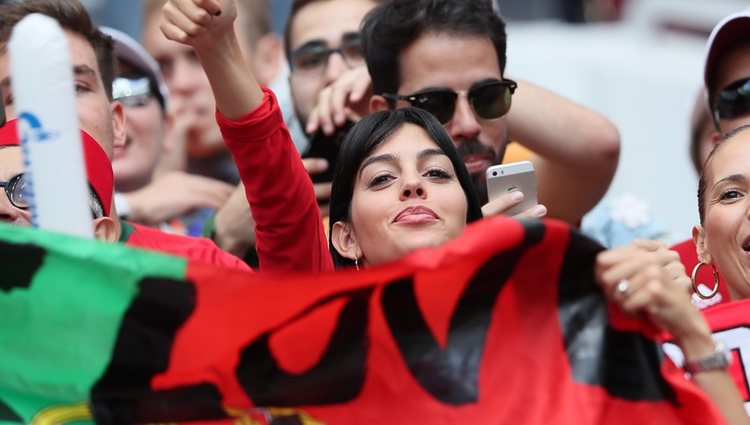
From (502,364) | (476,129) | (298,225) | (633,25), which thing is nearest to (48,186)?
(502,364)

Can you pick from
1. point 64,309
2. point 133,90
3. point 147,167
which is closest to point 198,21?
point 64,309

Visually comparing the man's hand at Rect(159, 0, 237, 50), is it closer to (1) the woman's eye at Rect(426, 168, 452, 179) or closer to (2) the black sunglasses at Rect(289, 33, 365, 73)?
(1) the woman's eye at Rect(426, 168, 452, 179)

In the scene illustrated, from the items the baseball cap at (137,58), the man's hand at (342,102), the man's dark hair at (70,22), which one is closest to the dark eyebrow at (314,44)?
the man's hand at (342,102)

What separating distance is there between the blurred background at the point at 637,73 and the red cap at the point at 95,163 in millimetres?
3631

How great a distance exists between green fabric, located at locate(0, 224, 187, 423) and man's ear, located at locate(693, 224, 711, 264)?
1.49 metres

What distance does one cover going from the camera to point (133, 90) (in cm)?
505

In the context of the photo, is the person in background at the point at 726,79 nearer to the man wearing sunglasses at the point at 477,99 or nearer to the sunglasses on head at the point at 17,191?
the man wearing sunglasses at the point at 477,99

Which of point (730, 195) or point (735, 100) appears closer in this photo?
point (730, 195)

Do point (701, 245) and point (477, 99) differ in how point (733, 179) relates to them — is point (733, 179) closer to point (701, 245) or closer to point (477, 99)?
point (701, 245)

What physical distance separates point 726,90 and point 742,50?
0.60 feet

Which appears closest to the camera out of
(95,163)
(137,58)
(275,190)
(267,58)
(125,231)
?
(275,190)

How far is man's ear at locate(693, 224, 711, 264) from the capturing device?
11.4 ft

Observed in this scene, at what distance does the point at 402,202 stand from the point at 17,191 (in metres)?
0.84

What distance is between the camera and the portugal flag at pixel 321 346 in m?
A: 2.50
